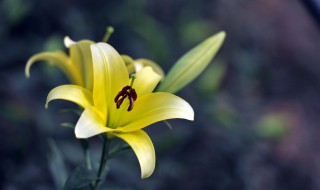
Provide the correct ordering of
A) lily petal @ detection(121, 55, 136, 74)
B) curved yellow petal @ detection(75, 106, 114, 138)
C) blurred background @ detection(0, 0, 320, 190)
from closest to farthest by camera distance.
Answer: curved yellow petal @ detection(75, 106, 114, 138)
lily petal @ detection(121, 55, 136, 74)
blurred background @ detection(0, 0, 320, 190)

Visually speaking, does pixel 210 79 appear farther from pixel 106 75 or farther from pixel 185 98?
pixel 106 75

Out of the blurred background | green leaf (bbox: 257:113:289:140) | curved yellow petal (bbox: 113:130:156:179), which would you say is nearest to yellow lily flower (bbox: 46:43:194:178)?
curved yellow petal (bbox: 113:130:156:179)

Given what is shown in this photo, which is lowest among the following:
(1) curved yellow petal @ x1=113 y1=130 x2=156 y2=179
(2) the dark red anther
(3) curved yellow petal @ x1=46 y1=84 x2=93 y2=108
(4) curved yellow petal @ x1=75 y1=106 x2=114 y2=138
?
(1) curved yellow petal @ x1=113 y1=130 x2=156 y2=179

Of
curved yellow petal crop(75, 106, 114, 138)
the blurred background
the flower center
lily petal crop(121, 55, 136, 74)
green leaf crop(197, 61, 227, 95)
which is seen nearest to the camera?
curved yellow petal crop(75, 106, 114, 138)

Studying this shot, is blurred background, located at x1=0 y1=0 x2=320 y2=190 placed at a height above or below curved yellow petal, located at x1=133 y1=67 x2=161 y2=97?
below

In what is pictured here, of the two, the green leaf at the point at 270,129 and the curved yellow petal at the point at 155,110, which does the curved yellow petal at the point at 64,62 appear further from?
the green leaf at the point at 270,129

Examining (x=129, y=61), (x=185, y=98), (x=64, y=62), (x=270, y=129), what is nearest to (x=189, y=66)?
(x=129, y=61)

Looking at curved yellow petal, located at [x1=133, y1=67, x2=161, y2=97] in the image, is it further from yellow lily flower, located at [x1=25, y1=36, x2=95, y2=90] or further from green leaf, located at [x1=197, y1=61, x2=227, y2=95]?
green leaf, located at [x1=197, y1=61, x2=227, y2=95]

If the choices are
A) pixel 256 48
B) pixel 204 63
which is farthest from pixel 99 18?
pixel 204 63
